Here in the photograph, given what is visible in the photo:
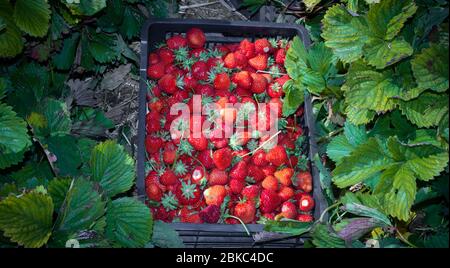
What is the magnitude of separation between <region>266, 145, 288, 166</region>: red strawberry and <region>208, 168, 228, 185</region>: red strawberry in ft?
0.42

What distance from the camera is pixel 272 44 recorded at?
1.88 m

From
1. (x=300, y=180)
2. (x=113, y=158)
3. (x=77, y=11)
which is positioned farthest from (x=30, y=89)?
(x=300, y=180)

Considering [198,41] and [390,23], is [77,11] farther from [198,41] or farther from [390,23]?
[390,23]

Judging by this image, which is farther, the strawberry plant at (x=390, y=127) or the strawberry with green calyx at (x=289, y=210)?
the strawberry with green calyx at (x=289, y=210)

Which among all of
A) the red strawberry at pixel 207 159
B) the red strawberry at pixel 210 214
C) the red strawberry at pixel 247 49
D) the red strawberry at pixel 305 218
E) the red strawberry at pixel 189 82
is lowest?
the red strawberry at pixel 305 218

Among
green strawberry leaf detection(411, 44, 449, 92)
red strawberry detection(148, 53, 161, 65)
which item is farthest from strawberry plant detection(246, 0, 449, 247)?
red strawberry detection(148, 53, 161, 65)

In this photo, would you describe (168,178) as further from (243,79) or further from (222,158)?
(243,79)

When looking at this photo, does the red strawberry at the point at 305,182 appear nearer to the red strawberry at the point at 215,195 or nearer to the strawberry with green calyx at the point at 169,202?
the red strawberry at the point at 215,195

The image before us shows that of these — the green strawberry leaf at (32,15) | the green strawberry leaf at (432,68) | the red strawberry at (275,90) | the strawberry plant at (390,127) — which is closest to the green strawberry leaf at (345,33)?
the strawberry plant at (390,127)

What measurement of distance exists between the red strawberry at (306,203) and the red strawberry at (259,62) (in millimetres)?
422

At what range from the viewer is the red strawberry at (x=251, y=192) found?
1657 mm

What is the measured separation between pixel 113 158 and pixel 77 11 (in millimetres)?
392

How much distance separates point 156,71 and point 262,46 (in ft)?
1.06
